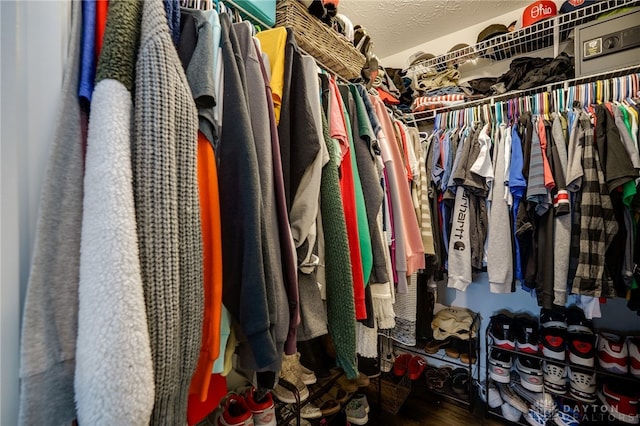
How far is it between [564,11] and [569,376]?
1.83m

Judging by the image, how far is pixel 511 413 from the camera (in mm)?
1364

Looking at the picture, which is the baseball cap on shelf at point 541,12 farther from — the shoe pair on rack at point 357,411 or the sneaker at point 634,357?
the shoe pair on rack at point 357,411

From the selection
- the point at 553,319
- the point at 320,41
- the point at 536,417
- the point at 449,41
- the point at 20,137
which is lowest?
the point at 536,417

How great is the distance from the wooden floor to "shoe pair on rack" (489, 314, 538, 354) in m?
0.42

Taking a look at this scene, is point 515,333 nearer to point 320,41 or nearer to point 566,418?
point 566,418

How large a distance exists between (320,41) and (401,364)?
1.86m

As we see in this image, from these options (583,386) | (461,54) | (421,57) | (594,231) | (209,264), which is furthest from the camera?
(421,57)

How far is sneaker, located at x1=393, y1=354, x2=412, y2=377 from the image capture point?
163cm

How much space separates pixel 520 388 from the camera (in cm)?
141

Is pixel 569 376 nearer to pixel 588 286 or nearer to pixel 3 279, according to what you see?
pixel 588 286

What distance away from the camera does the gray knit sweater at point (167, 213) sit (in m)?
0.33

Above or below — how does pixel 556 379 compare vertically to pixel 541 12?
Result: below

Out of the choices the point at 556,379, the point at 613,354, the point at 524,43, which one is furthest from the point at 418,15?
the point at 556,379

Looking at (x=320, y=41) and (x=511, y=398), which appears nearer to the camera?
(x=320, y=41)
